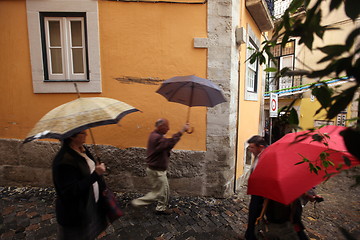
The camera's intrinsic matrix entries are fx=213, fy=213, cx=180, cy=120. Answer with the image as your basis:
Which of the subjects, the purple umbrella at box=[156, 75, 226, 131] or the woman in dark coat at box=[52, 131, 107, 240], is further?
the purple umbrella at box=[156, 75, 226, 131]

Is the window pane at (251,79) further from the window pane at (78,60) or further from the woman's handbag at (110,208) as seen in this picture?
the woman's handbag at (110,208)

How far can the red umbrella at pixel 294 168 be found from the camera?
1643 millimetres

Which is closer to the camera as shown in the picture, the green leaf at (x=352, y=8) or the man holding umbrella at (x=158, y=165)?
the green leaf at (x=352, y=8)

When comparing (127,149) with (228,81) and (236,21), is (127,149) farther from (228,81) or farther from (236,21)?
(236,21)

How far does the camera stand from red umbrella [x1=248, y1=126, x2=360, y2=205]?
1643 mm

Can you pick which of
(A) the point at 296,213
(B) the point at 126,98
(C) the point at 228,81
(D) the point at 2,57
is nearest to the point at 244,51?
(C) the point at 228,81

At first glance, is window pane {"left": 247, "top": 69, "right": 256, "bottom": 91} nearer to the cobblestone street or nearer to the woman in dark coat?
the cobblestone street

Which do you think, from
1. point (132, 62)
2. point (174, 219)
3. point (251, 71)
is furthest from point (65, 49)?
Result: point (251, 71)

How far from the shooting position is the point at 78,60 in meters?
4.50

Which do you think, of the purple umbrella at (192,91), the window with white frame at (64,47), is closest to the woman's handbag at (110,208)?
the purple umbrella at (192,91)

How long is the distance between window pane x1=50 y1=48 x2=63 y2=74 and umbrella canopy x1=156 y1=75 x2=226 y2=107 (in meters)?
2.63

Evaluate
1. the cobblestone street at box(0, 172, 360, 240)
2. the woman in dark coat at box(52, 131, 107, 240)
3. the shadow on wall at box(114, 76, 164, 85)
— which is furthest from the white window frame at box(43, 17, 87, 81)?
the woman in dark coat at box(52, 131, 107, 240)

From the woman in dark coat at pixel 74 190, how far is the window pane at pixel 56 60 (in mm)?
3153

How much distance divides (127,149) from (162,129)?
1.29m
